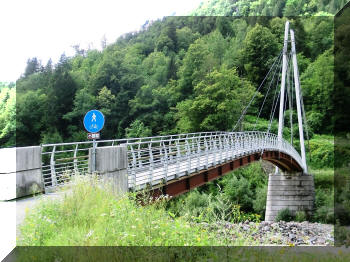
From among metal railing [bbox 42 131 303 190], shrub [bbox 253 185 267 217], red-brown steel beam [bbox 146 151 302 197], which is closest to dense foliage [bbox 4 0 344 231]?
shrub [bbox 253 185 267 217]

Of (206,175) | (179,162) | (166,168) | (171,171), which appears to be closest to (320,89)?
(206,175)

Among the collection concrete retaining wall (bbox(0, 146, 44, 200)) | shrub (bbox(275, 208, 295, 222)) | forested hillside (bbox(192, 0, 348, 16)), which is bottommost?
shrub (bbox(275, 208, 295, 222))

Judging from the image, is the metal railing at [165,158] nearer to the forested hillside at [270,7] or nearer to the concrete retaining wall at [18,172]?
the concrete retaining wall at [18,172]

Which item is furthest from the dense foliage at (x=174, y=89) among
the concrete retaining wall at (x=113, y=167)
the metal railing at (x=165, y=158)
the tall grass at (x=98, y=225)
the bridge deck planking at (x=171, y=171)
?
the tall grass at (x=98, y=225)

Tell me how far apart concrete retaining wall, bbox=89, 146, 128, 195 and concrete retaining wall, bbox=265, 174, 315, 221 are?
68.9 ft

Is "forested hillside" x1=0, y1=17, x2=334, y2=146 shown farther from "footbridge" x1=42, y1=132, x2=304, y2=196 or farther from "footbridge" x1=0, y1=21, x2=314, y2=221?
"footbridge" x1=42, y1=132, x2=304, y2=196

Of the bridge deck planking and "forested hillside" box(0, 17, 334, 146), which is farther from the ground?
"forested hillside" box(0, 17, 334, 146)

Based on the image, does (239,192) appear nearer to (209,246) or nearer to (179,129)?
(179,129)

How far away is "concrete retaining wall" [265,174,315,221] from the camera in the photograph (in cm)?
2844

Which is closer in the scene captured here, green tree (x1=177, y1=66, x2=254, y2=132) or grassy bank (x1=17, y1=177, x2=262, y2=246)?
grassy bank (x1=17, y1=177, x2=262, y2=246)

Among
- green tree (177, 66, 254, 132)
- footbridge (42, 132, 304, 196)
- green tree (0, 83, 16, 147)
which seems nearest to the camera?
footbridge (42, 132, 304, 196)

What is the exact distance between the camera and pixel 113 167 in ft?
27.9

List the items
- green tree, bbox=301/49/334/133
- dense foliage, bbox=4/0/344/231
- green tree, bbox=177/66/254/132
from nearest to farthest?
green tree, bbox=177/66/254/132
dense foliage, bbox=4/0/344/231
green tree, bbox=301/49/334/133

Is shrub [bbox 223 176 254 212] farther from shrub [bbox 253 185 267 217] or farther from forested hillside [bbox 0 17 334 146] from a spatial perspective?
forested hillside [bbox 0 17 334 146]
